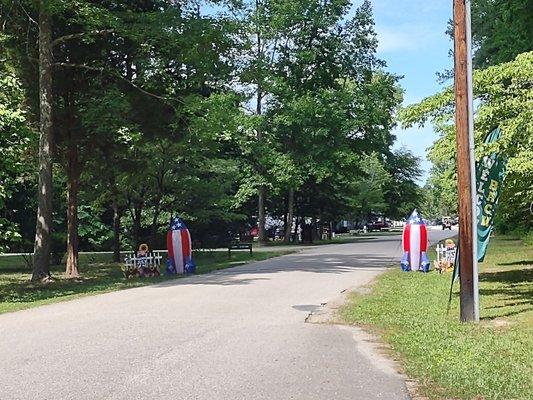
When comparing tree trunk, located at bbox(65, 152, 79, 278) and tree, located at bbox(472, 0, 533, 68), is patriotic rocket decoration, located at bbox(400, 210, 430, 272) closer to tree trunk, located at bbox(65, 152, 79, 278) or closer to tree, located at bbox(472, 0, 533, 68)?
tree, located at bbox(472, 0, 533, 68)

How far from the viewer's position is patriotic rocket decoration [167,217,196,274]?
2238 centimetres

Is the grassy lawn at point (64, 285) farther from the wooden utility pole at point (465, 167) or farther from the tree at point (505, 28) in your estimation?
the tree at point (505, 28)

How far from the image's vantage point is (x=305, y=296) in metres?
14.6

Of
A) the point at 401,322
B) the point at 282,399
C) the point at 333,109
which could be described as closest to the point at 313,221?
the point at 333,109

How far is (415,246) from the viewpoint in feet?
67.9

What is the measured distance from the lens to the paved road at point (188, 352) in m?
6.49

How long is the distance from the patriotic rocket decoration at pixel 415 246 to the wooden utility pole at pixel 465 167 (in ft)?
34.2

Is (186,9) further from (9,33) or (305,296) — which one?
(305,296)

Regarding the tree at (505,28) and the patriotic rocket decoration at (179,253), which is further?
the patriotic rocket decoration at (179,253)

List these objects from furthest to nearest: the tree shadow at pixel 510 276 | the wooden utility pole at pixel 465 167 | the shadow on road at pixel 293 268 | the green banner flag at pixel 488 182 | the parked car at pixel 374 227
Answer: the parked car at pixel 374 227
the shadow on road at pixel 293 268
the tree shadow at pixel 510 276
the green banner flag at pixel 488 182
the wooden utility pole at pixel 465 167

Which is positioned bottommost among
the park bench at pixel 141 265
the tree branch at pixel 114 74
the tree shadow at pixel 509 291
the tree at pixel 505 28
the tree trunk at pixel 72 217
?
the tree shadow at pixel 509 291

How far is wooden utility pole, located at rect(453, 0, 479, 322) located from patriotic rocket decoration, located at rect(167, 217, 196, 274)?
13436 mm

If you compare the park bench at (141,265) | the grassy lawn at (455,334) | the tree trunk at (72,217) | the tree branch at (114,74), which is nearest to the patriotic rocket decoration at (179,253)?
the park bench at (141,265)

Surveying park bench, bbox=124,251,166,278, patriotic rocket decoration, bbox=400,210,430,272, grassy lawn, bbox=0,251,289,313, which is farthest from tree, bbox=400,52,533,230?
park bench, bbox=124,251,166,278
